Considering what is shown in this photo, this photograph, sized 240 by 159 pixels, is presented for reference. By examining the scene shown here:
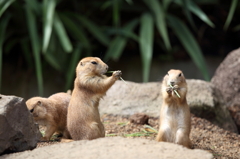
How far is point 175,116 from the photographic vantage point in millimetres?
4402

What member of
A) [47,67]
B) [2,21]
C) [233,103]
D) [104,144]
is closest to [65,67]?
[47,67]

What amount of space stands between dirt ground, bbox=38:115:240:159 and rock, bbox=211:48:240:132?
99 cm

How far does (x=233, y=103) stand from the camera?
21.7 feet

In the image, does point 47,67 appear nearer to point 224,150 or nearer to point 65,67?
point 65,67

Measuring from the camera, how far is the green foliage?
8633mm

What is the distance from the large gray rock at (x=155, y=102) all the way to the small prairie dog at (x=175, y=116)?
148cm

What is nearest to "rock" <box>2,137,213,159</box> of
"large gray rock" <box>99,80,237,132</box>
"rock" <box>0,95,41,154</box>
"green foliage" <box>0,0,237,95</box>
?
"rock" <box>0,95,41,154</box>

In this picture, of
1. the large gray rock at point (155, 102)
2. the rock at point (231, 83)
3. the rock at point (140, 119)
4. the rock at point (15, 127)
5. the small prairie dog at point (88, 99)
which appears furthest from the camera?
the rock at point (231, 83)

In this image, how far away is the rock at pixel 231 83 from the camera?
6559 millimetres

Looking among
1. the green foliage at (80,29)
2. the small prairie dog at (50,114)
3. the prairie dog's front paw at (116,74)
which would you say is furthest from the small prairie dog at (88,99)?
the green foliage at (80,29)

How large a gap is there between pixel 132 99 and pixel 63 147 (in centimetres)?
251

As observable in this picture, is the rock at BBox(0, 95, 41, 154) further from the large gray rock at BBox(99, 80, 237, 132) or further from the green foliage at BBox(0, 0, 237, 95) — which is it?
the green foliage at BBox(0, 0, 237, 95)

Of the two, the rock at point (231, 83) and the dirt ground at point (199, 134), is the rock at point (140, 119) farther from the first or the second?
the rock at point (231, 83)

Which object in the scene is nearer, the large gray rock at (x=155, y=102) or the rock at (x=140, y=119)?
the rock at (x=140, y=119)
